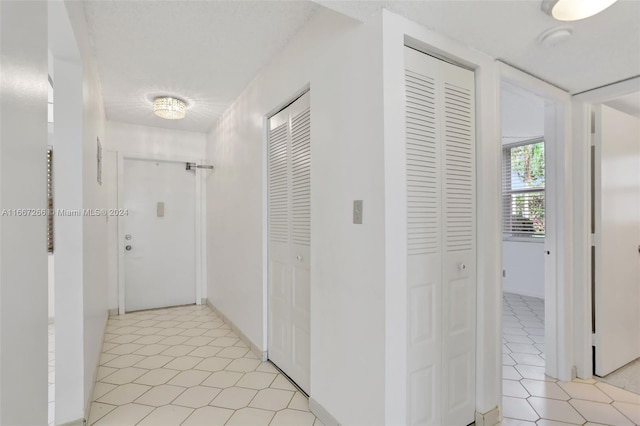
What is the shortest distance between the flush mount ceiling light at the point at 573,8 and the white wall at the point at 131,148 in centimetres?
417

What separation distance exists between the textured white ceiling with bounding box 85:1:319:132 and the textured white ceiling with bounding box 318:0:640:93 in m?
0.72

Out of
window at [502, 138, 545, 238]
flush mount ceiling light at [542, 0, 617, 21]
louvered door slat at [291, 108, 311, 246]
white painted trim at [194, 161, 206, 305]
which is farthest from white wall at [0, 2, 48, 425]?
window at [502, 138, 545, 238]

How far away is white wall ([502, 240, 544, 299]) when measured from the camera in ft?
16.0

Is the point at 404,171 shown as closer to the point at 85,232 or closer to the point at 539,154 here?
the point at 85,232

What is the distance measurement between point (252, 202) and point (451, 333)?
1902 millimetres

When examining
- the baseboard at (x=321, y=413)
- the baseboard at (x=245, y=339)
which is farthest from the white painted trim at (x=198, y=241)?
the baseboard at (x=321, y=413)

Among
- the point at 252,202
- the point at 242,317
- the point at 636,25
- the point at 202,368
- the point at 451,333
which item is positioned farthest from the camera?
the point at 242,317

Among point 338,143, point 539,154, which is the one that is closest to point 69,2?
point 338,143

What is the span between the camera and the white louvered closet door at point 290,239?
2.21 metres

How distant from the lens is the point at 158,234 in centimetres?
441

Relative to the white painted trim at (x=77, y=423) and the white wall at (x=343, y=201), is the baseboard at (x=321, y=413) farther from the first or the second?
the white painted trim at (x=77, y=423)

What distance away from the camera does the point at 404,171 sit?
1.56 m

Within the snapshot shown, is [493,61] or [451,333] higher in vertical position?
[493,61]

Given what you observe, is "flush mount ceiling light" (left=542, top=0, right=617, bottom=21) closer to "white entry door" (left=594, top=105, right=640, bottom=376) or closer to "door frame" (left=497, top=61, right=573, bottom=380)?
"door frame" (left=497, top=61, right=573, bottom=380)
